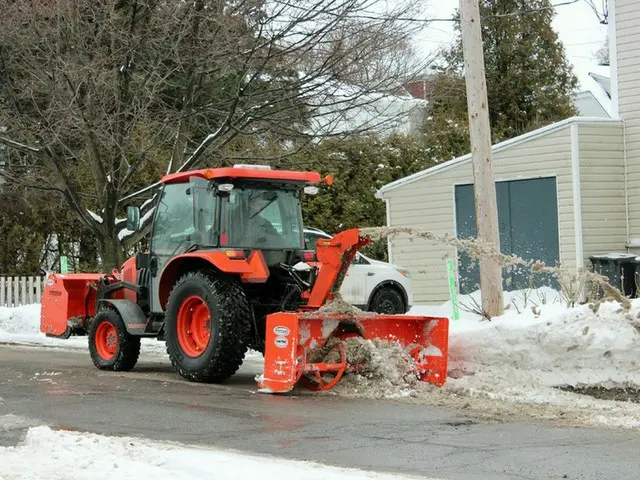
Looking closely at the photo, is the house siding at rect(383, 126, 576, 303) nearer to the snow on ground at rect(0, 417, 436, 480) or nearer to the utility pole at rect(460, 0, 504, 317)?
the utility pole at rect(460, 0, 504, 317)

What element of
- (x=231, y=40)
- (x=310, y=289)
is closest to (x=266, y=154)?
(x=231, y=40)

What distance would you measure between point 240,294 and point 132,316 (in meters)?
2.13

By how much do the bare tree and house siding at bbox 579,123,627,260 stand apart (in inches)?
149

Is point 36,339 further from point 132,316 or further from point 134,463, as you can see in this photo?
point 134,463

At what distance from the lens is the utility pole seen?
12.4 metres

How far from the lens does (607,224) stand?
61.5 feet

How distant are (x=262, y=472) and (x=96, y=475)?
39.3 inches

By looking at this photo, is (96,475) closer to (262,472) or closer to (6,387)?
(262,472)

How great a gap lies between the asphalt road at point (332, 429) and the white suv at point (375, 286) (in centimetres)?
693

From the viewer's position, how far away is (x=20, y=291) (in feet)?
78.9

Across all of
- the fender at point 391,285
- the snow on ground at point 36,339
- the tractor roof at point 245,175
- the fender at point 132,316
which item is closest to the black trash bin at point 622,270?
the fender at point 391,285

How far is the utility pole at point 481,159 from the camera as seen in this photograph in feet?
40.7

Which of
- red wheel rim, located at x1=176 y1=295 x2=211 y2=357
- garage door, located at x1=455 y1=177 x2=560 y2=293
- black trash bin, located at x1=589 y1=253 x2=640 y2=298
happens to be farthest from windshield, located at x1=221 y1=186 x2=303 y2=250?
garage door, located at x1=455 y1=177 x2=560 y2=293

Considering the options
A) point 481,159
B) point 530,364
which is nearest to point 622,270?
point 481,159
